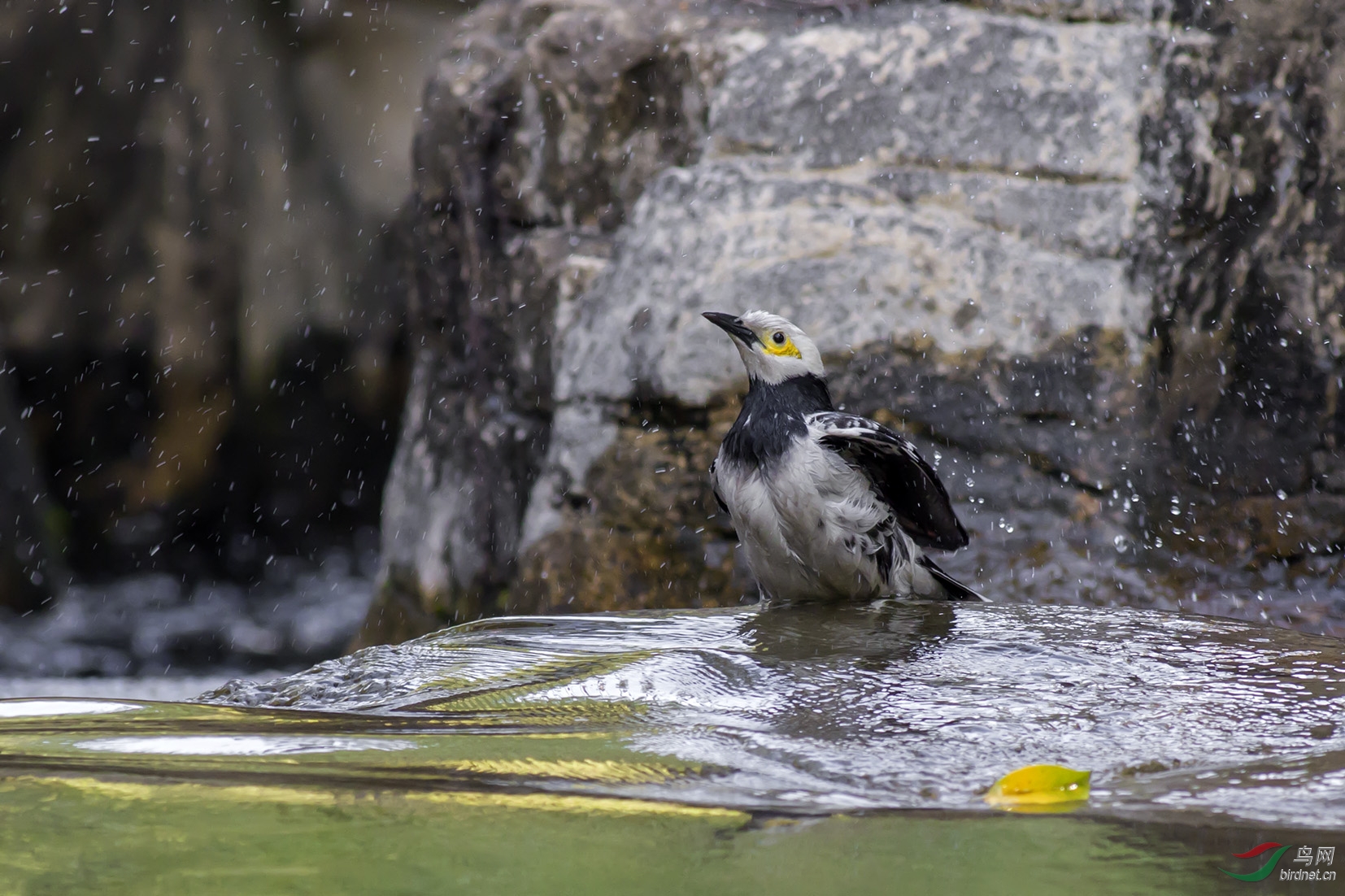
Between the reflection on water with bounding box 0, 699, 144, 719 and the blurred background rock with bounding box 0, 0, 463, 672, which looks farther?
the blurred background rock with bounding box 0, 0, 463, 672

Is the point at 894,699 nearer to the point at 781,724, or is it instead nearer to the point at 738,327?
the point at 781,724

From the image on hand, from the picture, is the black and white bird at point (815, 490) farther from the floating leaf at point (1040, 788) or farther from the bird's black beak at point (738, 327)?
the floating leaf at point (1040, 788)

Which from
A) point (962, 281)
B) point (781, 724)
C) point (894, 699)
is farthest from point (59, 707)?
point (962, 281)

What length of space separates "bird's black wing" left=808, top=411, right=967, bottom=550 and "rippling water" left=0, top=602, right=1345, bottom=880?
1.63 ft

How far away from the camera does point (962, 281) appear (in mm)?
4438

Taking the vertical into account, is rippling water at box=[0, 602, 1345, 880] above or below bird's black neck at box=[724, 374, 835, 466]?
below

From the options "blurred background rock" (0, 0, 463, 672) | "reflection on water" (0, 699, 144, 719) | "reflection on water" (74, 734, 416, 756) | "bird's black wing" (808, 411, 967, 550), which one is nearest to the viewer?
"reflection on water" (74, 734, 416, 756)

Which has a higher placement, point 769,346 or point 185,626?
point 769,346

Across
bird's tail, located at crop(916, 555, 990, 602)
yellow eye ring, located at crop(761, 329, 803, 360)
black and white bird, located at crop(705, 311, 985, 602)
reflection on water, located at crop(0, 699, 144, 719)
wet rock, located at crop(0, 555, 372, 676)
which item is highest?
yellow eye ring, located at crop(761, 329, 803, 360)

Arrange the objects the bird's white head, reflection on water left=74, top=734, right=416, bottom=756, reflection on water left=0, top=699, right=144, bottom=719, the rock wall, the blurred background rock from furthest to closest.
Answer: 1. the blurred background rock
2. the rock wall
3. the bird's white head
4. reflection on water left=0, top=699, right=144, bottom=719
5. reflection on water left=74, top=734, right=416, bottom=756

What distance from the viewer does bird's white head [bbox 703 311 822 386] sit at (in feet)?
12.1

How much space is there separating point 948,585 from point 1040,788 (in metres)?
2.05

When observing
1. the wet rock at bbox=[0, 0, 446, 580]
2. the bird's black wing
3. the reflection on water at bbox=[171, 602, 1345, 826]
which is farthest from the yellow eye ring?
the wet rock at bbox=[0, 0, 446, 580]

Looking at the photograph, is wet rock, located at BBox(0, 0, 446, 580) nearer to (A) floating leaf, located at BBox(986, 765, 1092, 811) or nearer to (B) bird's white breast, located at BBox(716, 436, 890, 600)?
(B) bird's white breast, located at BBox(716, 436, 890, 600)
